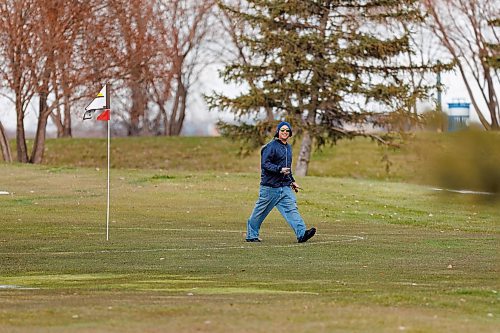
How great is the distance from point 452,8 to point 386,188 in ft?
98.7

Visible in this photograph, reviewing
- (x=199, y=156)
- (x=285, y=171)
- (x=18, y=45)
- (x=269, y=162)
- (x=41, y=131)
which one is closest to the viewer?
(x=285, y=171)

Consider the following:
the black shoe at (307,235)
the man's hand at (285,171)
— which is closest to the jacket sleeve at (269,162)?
the man's hand at (285,171)

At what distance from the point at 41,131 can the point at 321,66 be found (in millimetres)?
12906

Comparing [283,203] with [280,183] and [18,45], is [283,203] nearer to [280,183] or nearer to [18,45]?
[280,183]

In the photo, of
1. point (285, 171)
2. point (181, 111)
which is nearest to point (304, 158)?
point (181, 111)

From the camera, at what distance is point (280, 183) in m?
20.6

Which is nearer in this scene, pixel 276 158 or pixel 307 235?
pixel 276 158

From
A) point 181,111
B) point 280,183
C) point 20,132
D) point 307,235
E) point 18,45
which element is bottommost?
point 307,235

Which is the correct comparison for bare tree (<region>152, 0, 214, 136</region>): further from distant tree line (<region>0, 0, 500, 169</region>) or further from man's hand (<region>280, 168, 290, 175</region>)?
man's hand (<region>280, 168, 290, 175</region>)

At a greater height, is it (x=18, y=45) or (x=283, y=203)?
(x=18, y=45)

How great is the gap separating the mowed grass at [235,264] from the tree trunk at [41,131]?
18.4m

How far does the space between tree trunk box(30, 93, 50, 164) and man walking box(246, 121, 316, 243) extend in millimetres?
33604

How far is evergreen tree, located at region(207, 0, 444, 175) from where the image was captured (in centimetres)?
5047

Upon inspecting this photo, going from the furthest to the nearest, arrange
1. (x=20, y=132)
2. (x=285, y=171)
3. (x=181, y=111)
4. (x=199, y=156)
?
(x=181, y=111) → (x=199, y=156) → (x=20, y=132) → (x=285, y=171)
